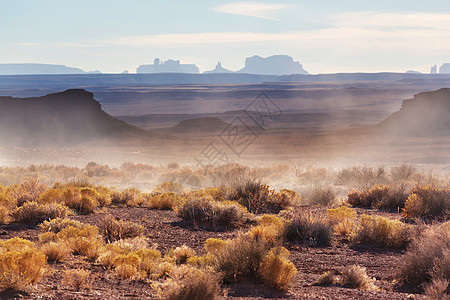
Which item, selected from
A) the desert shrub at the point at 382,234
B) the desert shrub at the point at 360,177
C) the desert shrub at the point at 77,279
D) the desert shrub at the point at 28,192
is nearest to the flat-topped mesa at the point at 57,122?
the desert shrub at the point at 360,177

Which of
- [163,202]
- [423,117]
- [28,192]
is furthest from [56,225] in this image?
[423,117]

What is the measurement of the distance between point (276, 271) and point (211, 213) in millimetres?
4735

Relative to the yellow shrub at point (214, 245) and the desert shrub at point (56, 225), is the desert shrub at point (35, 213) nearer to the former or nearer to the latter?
the desert shrub at point (56, 225)

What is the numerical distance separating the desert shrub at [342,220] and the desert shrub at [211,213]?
85.0 inches

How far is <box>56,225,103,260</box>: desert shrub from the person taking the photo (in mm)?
7137

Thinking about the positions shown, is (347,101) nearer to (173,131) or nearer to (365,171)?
(173,131)

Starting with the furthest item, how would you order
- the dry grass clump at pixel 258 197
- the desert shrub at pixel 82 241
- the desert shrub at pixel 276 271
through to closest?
the dry grass clump at pixel 258 197 → the desert shrub at pixel 82 241 → the desert shrub at pixel 276 271

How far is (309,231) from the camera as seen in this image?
9227 mm

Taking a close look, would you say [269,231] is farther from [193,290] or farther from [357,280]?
[193,290]

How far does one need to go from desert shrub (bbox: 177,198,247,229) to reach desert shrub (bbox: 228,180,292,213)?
2009 millimetres

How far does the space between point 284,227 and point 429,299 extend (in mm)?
4407

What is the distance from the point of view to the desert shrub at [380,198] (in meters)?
13.4

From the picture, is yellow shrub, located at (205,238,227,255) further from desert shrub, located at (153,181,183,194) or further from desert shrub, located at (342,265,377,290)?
desert shrub, located at (153,181,183,194)

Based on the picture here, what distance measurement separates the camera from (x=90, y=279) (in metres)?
5.88
